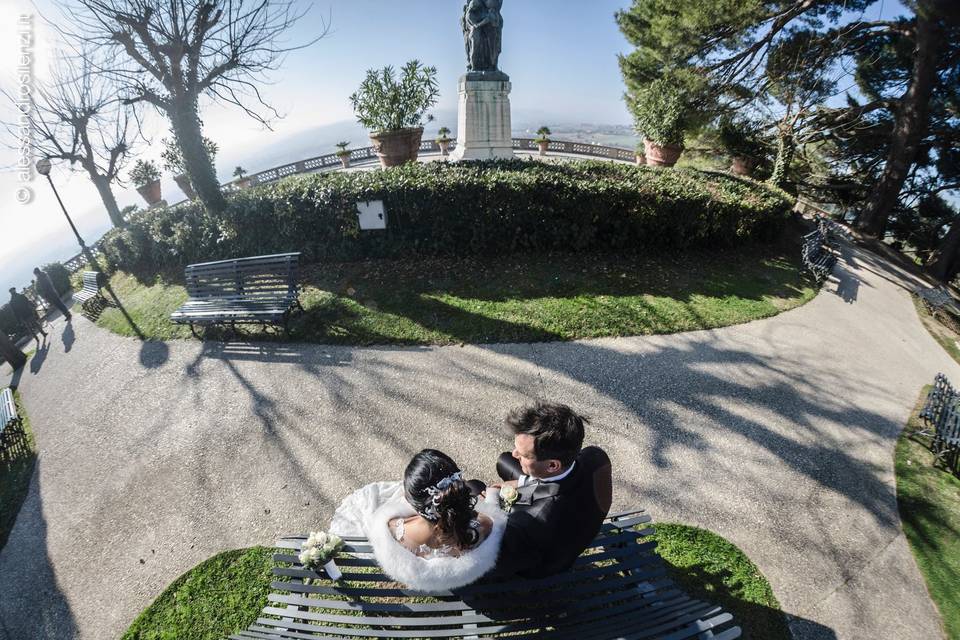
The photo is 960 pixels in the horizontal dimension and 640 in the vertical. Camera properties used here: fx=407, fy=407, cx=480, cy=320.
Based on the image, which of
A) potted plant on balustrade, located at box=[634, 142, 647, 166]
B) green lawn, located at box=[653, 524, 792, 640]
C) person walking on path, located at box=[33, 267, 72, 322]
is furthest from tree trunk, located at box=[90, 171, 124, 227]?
potted plant on balustrade, located at box=[634, 142, 647, 166]

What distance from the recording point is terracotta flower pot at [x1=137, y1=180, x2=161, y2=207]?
17.7 m

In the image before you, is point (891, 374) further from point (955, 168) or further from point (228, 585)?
point (955, 168)

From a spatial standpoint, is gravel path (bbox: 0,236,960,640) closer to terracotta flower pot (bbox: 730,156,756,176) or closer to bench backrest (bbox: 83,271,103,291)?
bench backrest (bbox: 83,271,103,291)

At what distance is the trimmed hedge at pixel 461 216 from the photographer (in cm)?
860

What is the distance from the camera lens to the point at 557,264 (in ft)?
28.6

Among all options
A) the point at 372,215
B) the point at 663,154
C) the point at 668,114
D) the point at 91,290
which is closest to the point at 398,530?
the point at 372,215

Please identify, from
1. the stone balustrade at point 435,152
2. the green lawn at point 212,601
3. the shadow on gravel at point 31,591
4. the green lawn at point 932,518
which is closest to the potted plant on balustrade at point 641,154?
the stone balustrade at point 435,152

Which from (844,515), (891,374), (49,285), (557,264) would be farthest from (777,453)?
(49,285)

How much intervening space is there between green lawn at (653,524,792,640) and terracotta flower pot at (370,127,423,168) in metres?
13.0

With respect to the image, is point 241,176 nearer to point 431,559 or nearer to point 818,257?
Result: point 431,559

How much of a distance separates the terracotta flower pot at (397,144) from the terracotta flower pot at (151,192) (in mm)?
11421

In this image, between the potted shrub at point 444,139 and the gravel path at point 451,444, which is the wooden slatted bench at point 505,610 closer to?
the gravel path at point 451,444

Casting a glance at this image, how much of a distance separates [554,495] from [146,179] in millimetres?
22389

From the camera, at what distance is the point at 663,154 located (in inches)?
637
